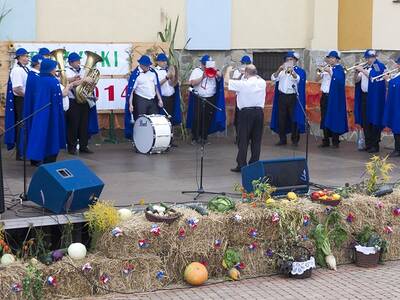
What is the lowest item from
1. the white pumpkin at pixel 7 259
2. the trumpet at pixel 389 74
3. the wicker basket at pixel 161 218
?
the white pumpkin at pixel 7 259

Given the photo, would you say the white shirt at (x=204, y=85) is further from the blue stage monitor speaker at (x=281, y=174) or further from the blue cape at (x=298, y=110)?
the blue stage monitor speaker at (x=281, y=174)

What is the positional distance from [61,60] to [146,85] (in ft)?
5.17

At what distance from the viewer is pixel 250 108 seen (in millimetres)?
11883

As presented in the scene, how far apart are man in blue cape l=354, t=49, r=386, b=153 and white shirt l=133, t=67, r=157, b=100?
12.4 ft

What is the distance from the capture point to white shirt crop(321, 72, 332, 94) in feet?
50.7

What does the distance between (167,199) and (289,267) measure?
2.10m

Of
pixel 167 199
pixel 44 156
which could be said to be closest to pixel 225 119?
pixel 44 156

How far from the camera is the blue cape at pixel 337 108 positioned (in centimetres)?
1535

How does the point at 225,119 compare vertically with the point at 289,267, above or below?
above

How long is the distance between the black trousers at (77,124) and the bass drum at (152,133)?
896 mm

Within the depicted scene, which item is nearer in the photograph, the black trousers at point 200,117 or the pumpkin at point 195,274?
the pumpkin at point 195,274

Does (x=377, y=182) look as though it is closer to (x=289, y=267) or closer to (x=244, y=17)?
(x=289, y=267)

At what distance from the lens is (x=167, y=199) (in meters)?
9.96

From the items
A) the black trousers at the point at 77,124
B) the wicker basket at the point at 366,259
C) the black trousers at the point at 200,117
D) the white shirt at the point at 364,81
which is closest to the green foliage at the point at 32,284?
the wicker basket at the point at 366,259
